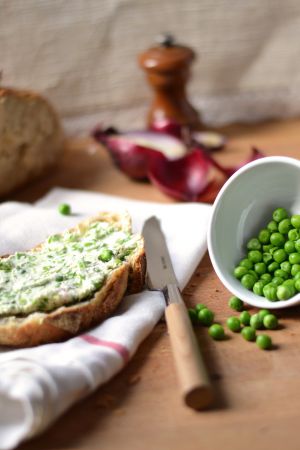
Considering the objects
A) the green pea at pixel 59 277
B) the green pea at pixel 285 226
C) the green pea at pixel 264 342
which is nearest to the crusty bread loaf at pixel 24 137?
the green pea at pixel 59 277

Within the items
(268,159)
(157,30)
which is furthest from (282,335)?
(157,30)

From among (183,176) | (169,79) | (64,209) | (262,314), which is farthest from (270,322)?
(169,79)

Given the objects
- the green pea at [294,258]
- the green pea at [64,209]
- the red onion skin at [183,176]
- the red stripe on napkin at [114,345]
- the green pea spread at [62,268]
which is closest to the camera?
the red stripe on napkin at [114,345]

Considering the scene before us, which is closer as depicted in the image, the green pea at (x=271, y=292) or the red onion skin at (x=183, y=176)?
the green pea at (x=271, y=292)

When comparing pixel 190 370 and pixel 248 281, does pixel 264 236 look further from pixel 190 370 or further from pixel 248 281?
pixel 190 370

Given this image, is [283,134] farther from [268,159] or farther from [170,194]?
[268,159]

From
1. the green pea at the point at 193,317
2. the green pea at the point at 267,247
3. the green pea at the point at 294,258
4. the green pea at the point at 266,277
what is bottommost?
the green pea at the point at 193,317

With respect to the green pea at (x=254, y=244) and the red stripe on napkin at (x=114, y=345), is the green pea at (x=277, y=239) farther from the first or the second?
the red stripe on napkin at (x=114, y=345)

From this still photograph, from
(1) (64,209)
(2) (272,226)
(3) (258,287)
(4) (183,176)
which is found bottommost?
(4) (183,176)
